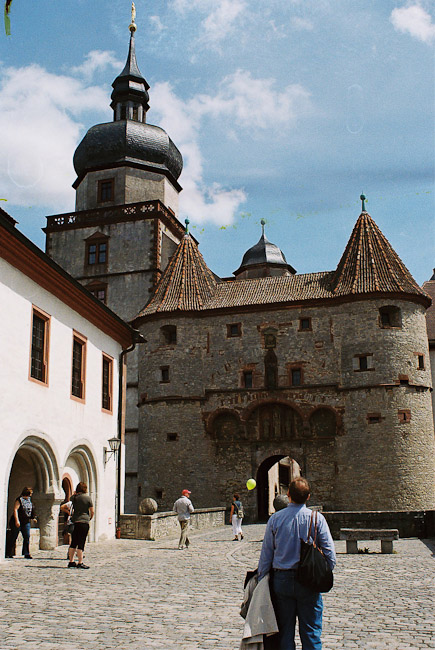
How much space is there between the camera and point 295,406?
3509cm

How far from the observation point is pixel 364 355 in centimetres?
3459

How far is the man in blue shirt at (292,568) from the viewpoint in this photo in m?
5.15

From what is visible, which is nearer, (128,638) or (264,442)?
(128,638)

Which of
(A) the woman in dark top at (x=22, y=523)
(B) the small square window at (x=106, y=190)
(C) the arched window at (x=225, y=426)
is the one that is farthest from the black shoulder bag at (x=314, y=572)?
(B) the small square window at (x=106, y=190)

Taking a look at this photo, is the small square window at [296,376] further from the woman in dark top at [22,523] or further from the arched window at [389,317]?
the woman in dark top at [22,523]

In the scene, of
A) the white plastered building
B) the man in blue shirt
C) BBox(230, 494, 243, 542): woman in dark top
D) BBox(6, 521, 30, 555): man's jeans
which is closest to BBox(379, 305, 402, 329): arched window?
BBox(230, 494, 243, 542): woman in dark top

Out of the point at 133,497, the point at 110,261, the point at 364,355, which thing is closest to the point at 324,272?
the point at 364,355

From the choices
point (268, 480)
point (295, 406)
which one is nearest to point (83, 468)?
point (295, 406)

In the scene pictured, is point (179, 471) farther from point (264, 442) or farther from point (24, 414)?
point (24, 414)

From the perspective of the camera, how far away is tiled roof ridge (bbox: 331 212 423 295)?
116ft

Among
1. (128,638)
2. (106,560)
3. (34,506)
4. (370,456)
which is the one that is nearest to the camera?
(128,638)

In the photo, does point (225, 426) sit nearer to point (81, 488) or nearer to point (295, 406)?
point (295, 406)

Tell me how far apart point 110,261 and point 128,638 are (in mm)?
35554

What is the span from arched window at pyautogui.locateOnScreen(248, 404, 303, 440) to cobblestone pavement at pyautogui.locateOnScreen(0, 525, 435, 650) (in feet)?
62.7
